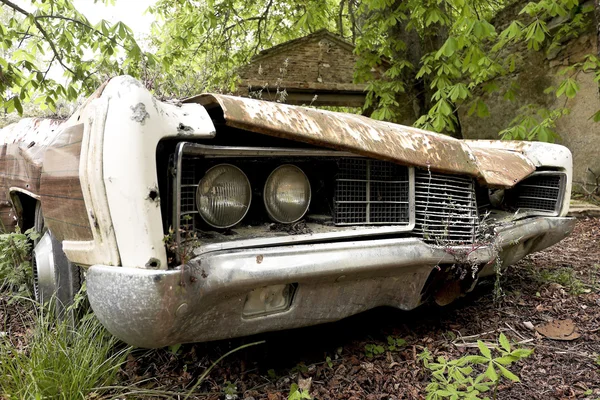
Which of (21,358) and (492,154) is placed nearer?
(21,358)

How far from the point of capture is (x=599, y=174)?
20.3 feet

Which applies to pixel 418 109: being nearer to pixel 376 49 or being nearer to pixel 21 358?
pixel 376 49

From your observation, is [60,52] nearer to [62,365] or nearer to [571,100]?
[62,365]

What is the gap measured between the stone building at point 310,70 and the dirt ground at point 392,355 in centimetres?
584

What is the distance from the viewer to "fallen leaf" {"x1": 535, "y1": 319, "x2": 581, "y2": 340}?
2191 millimetres

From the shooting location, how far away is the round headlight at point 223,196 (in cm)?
151

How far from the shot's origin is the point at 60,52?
5609mm

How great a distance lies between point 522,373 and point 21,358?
210 centimetres

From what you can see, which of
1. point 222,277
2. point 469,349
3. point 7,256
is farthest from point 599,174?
point 7,256

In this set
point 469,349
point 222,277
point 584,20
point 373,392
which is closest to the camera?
point 222,277

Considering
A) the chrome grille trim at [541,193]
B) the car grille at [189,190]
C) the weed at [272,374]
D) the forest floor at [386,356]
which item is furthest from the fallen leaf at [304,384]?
the chrome grille trim at [541,193]

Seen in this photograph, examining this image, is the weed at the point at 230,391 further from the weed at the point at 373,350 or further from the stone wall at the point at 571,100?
the stone wall at the point at 571,100

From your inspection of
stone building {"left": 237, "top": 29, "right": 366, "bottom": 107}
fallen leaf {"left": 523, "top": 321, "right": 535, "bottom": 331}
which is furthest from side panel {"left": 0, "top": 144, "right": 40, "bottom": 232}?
stone building {"left": 237, "top": 29, "right": 366, "bottom": 107}

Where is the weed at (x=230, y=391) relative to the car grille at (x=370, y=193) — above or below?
below
